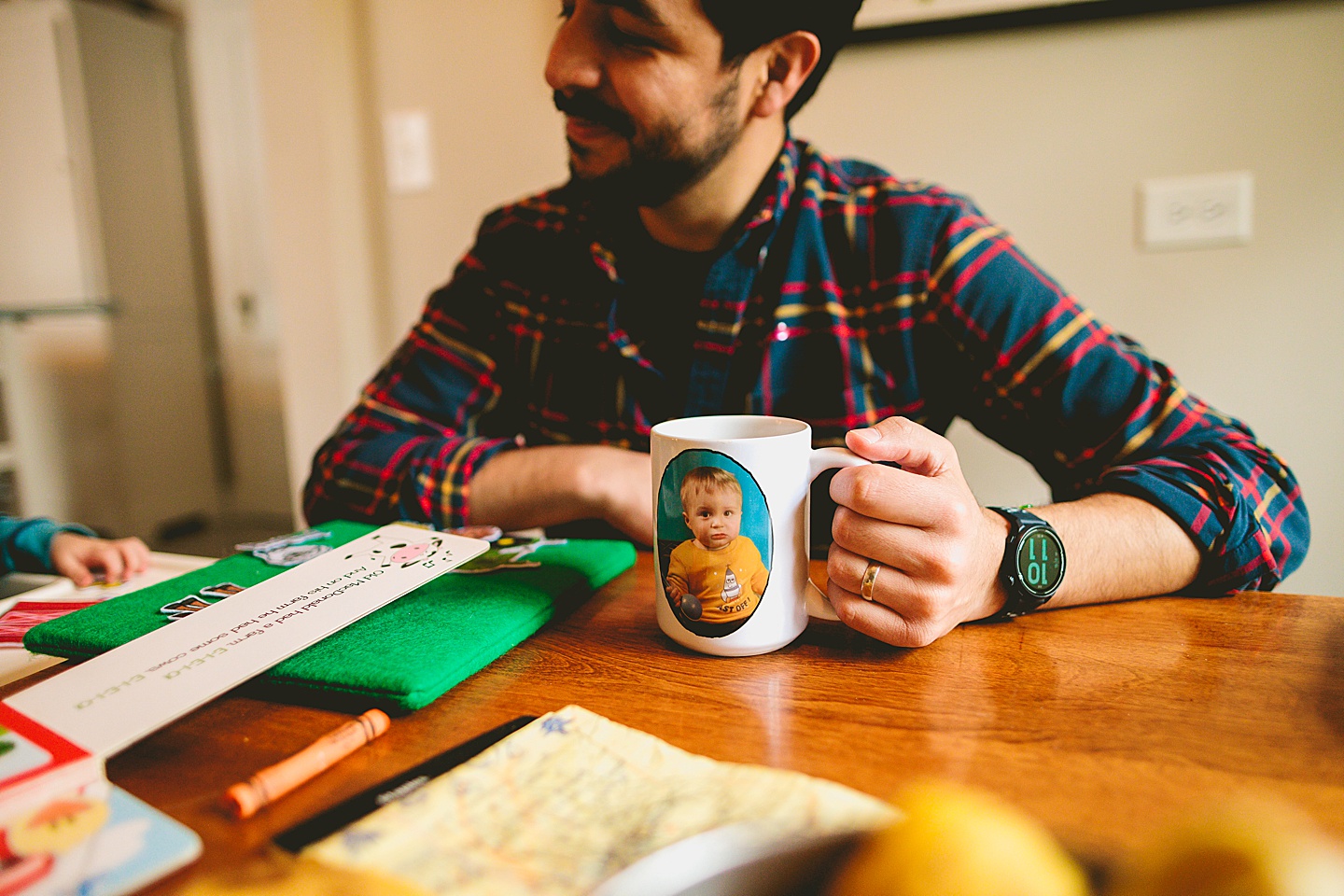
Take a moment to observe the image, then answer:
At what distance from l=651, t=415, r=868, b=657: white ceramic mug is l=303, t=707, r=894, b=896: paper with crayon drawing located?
0.12 m

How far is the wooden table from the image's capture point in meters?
0.33

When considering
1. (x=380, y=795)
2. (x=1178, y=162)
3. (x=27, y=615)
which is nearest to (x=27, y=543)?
(x=27, y=615)

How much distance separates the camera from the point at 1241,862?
0.18 m

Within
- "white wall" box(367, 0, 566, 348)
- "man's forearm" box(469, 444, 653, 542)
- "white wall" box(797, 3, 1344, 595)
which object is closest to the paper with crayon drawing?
"man's forearm" box(469, 444, 653, 542)

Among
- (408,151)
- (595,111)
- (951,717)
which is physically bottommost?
(951,717)

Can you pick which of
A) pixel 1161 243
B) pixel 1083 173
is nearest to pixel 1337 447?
pixel 1161 243

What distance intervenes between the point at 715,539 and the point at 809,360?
1.64 ft

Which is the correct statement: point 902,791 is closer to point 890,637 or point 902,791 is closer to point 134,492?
point 890,637

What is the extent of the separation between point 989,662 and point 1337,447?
1119 millimetres

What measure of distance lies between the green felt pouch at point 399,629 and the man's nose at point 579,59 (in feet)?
1.77

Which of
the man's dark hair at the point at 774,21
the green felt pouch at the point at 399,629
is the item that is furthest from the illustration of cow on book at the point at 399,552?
the man's dark hair at the point at 774,21

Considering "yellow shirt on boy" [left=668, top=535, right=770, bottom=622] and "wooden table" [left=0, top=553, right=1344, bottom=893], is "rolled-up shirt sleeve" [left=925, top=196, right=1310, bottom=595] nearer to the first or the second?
"wooden table" [left=0, top=553, right=1344, bottom=893]

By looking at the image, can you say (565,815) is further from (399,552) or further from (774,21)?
(774,21)

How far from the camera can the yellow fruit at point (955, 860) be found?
20cm
